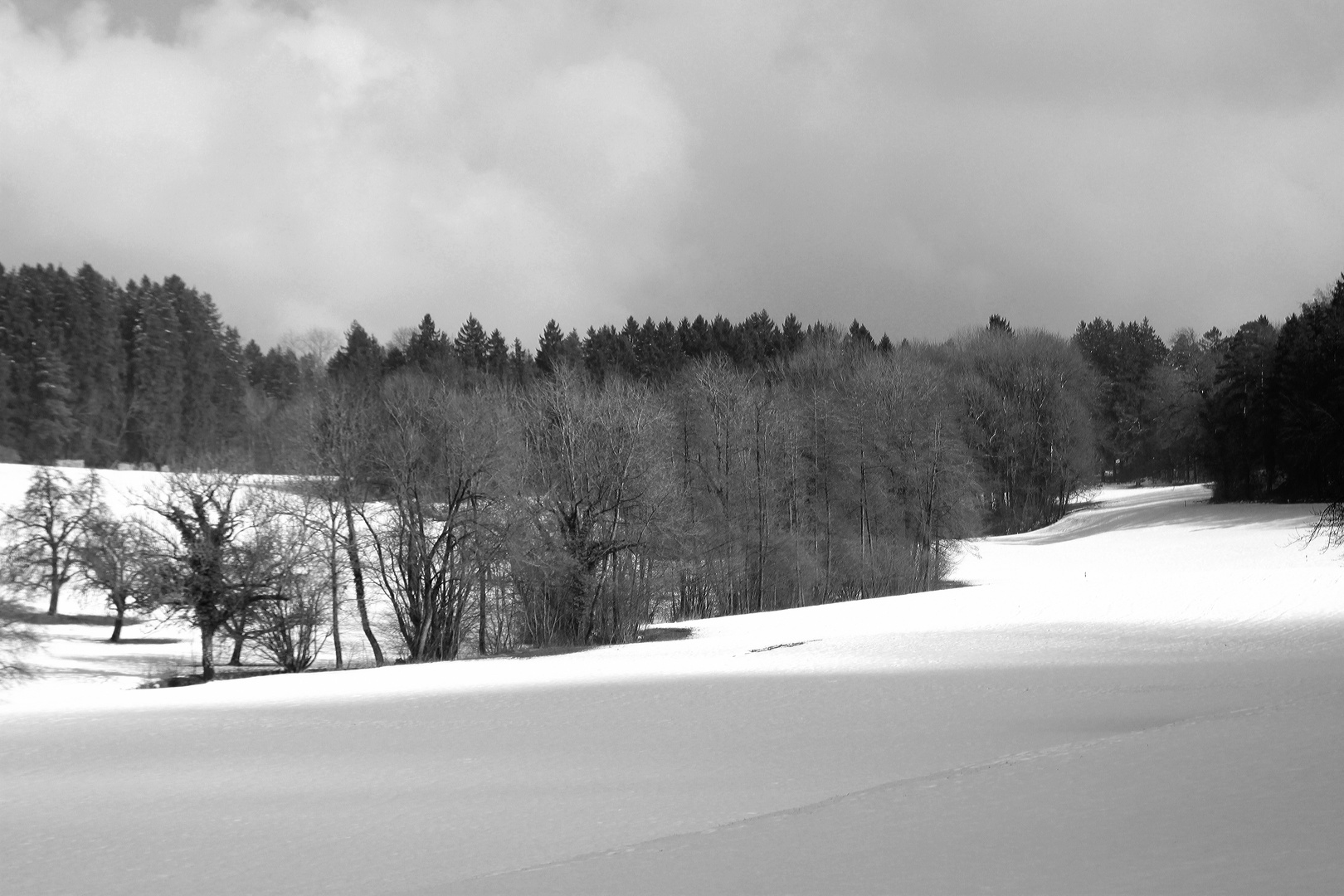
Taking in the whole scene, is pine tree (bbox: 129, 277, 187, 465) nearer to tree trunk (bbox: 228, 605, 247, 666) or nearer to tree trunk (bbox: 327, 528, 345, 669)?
tree trunk (bbox: 228, 605, 247, 666)

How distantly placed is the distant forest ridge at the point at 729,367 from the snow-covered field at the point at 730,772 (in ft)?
117

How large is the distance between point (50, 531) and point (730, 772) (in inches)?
1757

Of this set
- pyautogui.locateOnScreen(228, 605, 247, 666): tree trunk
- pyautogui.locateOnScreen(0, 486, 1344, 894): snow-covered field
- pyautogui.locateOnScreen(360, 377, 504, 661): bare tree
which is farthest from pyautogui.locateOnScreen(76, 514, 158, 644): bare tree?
pyautogui.locateOnScreen(360, 377, 504, 661): bare tree

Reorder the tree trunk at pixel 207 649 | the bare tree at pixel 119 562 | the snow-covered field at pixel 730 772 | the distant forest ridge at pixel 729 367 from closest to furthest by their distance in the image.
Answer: the snow-covered field at pixel 730 772 < the tree trunk at pixel 207 649 < the bare tree at pixel 119 562 < the distant forest ridge at pixel 729 367

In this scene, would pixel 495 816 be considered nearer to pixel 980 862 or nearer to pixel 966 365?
pixel 980 862

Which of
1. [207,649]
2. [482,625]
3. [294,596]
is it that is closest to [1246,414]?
[482,625]

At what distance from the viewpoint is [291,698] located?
29.6 meters

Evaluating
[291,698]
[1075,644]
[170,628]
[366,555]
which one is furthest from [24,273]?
[1075,644]

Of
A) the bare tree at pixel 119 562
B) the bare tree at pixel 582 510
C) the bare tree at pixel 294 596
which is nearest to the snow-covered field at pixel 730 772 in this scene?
the bare tree at pixel 119 562

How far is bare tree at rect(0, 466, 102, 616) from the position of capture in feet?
163

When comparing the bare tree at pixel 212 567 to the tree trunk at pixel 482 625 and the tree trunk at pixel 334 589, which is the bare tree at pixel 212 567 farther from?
the tree trunk at pixel 482 625

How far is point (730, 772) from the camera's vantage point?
54.7 ft

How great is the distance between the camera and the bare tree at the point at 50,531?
49.7 meters

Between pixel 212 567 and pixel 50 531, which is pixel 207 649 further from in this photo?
pixel 50 531
